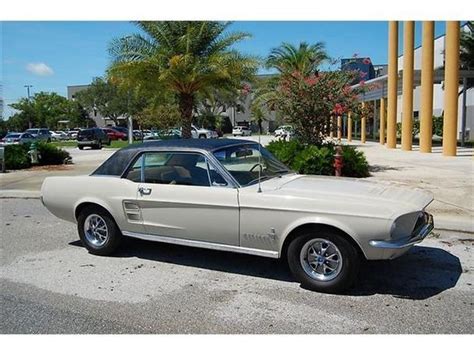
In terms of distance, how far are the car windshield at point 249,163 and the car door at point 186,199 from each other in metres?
0.18

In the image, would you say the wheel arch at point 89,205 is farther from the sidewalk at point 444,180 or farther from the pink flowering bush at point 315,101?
the pink flowering bush at point 315,101

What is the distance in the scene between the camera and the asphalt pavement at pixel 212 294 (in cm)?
371

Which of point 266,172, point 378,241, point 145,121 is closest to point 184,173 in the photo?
point 266,172

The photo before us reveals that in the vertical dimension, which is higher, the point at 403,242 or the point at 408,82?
the point at 408,82

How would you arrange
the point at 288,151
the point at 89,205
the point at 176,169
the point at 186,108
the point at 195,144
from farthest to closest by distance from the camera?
the point at 186,108
the point at 288,151
the point at 89,205
the point at 195,144
the point at 176,169

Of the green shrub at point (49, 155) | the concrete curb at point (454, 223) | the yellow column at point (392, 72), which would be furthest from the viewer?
the yellow column at point (392, 72)

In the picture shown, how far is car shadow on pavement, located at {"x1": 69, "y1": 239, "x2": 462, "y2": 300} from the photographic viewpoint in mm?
4457

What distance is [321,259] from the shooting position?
14.4 ft

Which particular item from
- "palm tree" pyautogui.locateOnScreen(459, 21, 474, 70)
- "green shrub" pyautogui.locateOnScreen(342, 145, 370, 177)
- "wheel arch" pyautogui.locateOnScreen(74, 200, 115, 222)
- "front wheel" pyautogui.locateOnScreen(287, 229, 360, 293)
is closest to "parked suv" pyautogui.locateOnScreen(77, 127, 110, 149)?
"green shrub" pyautogui.locateOnScreen(342, 145, 370, 177)

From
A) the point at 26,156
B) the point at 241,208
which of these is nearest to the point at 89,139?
the point at 26,156

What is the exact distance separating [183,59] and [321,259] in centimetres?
1275

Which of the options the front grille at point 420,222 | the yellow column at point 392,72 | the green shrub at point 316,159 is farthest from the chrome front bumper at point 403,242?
the yellow column at point 392,72

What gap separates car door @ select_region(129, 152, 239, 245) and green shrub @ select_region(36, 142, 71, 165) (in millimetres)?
14018

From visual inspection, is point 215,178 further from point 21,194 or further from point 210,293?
point 21,194
